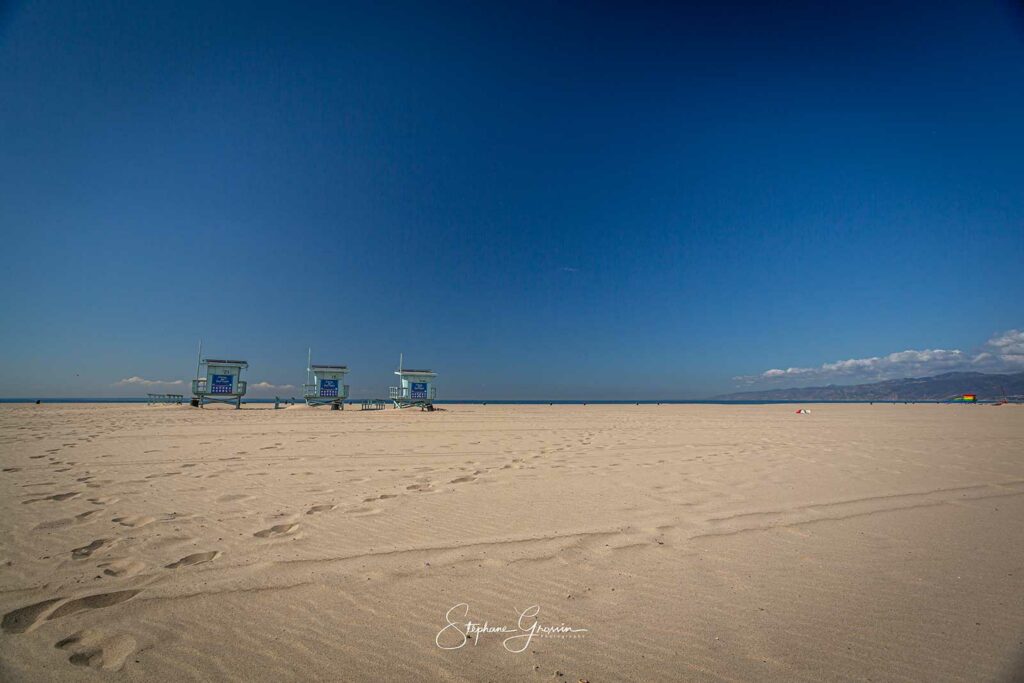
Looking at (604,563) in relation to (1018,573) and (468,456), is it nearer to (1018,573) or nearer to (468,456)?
(1018,573)

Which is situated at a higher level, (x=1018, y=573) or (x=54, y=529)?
(x=54, y=529)

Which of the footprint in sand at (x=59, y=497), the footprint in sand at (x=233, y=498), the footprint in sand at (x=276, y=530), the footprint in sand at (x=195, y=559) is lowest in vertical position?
the footprint in sand at (x=195, y=559)

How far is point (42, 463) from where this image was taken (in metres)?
7.58

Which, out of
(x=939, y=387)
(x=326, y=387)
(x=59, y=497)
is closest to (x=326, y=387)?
(x=326, y=387)

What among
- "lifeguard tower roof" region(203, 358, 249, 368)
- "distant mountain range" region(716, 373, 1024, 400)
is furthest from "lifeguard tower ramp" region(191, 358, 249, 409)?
A: "distant mountain range" region(716, 373, 1024, 400)

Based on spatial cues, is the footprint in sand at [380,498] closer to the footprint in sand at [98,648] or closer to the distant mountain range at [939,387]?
the footprint in sand at [98,648]

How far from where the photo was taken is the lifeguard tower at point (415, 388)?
39.8 meters

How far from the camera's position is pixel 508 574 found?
11.5 ft

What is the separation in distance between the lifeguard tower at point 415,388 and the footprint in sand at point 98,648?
37381 mm

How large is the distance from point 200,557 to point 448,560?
2112 mm

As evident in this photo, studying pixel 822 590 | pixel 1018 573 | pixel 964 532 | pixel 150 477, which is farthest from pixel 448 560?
pixel 150 477

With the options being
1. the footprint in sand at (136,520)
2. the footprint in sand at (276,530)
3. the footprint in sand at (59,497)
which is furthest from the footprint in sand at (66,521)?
the footprint in sand at (276,530)

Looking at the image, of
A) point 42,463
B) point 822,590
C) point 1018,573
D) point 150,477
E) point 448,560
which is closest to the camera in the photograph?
point 822,590

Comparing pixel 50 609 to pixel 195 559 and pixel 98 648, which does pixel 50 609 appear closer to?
pixel 98 648
